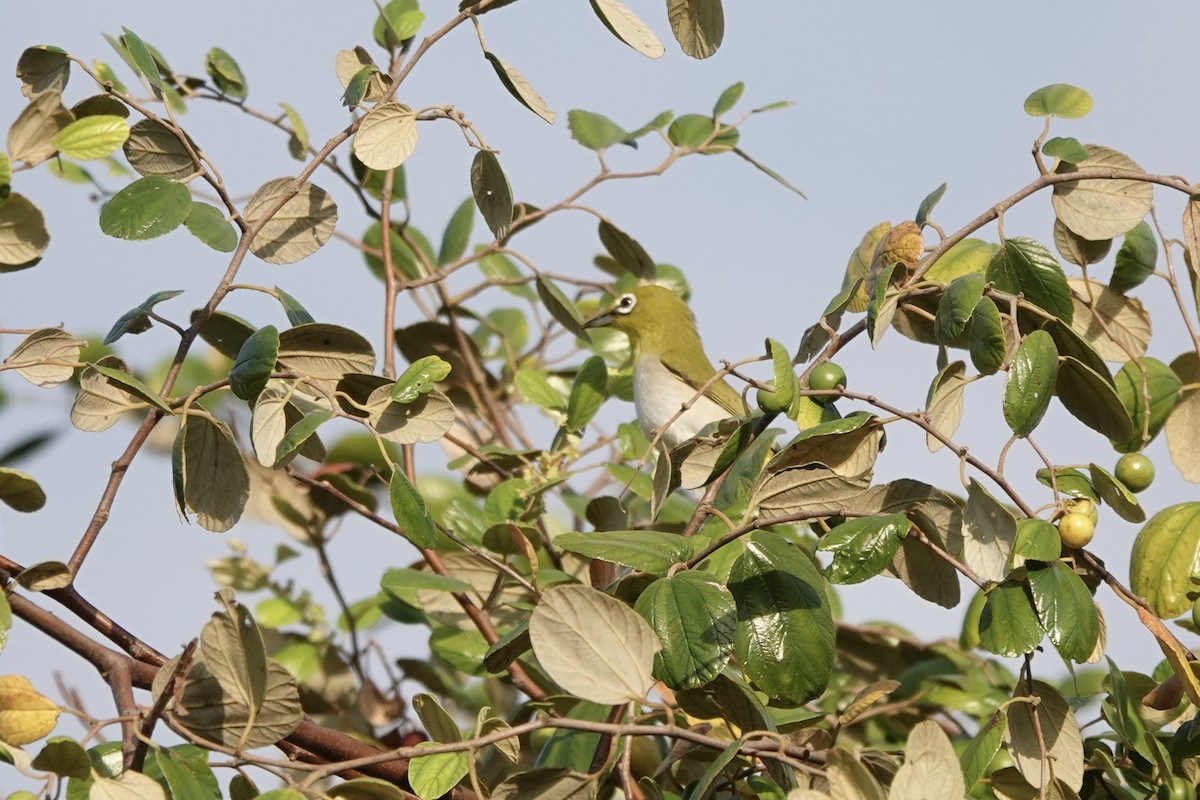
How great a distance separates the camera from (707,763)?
1.52 meters

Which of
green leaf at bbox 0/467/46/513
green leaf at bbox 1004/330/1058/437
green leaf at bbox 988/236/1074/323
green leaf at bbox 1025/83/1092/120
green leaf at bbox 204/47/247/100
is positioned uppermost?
green leaf at bbox 204/47/247/100

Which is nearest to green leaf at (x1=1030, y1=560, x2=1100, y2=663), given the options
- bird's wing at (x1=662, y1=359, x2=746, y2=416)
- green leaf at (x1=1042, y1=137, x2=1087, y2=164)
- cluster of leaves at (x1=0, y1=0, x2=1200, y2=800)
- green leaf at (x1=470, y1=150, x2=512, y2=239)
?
cluster of leaves at (x1=0, y1=0, x2=1200, y2=800)

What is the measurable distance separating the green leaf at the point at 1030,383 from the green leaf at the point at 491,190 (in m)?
0.61

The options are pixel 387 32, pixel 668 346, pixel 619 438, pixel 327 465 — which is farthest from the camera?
pixel 668 346

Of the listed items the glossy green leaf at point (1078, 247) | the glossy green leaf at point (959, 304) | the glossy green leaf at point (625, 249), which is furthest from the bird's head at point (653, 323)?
the glossy green leaf at point (959, 304)

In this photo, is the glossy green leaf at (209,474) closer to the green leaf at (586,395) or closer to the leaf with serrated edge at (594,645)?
the leaf with serrated edge at (594,645)

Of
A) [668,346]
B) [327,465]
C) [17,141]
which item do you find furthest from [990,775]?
[668,346]

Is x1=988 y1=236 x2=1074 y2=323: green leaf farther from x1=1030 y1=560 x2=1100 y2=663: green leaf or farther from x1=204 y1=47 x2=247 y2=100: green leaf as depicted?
x1=204 y1=47 x2=247 y2=100: green leaf

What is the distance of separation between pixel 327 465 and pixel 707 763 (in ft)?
3.87

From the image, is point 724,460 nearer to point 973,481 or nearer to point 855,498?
point 855,498

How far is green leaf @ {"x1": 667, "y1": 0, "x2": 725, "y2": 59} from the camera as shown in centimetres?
135

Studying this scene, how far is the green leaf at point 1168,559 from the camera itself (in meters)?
1.36

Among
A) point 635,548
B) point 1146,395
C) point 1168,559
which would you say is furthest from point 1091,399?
point 635,548

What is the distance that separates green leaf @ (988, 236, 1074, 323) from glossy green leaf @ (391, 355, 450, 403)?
0.65 metres
